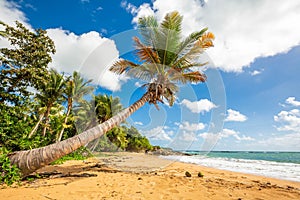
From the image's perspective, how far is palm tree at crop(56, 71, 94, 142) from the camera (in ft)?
57.6

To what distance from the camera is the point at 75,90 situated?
61.6 ft

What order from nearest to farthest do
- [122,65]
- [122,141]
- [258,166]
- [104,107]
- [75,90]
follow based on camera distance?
[122,65]
[258,166]
[75,90]
[104,107]
[122,141]

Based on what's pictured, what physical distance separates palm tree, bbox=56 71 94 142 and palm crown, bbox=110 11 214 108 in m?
10.2

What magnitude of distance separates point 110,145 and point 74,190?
85.8 feet

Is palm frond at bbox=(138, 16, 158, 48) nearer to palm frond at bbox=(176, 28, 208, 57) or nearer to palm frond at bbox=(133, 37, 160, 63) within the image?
palm frond at bbox=(133, 37, 160, 63)

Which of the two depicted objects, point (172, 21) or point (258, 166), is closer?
point (172, 21)

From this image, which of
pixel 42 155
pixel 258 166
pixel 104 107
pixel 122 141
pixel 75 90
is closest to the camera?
pixel 42 155

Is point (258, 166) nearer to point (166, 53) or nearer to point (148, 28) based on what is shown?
point (166, 53)

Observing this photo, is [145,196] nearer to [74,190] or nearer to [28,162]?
[74,190]

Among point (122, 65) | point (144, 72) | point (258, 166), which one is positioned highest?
point (122, 65)

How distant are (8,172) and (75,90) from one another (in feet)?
48.9

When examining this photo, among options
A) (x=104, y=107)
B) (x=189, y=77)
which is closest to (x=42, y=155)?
(x=189, y=77)

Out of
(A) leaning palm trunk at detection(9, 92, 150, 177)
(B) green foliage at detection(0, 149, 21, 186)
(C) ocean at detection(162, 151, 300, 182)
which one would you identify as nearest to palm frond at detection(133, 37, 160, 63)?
(A) leaning palm trunk at detection(9, 92, 150, 177)

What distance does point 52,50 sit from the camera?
32.9 feet
